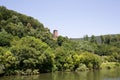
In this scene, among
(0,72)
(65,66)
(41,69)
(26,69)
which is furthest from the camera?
(65,66)

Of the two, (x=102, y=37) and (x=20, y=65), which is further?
(x=102, y=37)

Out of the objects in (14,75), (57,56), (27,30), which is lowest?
(14,75)

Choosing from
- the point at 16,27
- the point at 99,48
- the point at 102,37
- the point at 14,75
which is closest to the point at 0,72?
the point at 14,75

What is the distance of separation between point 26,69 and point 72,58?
1753 cm

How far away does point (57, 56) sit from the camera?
225ft

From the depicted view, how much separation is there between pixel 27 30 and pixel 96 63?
2885cm

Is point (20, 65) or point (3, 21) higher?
point (3, 21)

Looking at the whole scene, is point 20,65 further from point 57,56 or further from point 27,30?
point 27,30

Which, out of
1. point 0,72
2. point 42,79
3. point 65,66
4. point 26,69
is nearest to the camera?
point 42,79

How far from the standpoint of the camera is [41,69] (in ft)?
205

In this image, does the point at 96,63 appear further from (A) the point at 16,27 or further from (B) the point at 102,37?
(B) the point at 102,37

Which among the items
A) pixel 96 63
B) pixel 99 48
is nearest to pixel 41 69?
pixel 96 63

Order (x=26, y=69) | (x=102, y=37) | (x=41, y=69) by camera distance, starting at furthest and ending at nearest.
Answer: (x=102, y=37)
(x=41, y=69)
(x=26, y=69)

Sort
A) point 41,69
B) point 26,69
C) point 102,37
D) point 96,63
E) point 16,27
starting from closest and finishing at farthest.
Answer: point 26,69, point 41,69, point 96,63, point 16,27, point 102,37
